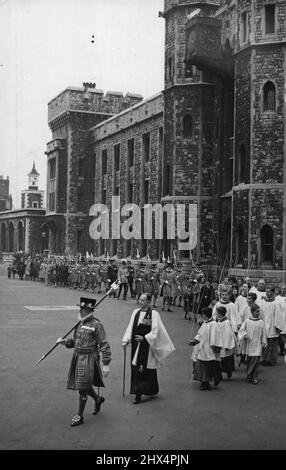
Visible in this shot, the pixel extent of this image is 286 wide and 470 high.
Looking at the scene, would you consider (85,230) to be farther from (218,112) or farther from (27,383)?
(27,383)

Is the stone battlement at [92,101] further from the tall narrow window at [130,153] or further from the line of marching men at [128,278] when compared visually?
the line of marching men at [128,278]

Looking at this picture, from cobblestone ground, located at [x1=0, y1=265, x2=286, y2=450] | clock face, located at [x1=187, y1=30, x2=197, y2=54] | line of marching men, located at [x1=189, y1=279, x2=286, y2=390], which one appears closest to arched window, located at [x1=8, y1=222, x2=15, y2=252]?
clock face, located at [x1=187, y1=30, x2=197, y2=54]

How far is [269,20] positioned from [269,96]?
3171 mm

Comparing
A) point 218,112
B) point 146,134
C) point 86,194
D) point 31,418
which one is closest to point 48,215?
point 86,194

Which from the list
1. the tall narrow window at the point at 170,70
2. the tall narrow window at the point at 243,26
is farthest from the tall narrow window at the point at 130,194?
the tall narrow window at the point at 243,26

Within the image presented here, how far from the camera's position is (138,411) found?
8336mm

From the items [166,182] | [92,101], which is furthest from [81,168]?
[166,182]

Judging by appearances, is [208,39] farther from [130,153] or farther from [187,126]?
[130,153]

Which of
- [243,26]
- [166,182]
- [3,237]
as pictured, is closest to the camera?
[243,26]

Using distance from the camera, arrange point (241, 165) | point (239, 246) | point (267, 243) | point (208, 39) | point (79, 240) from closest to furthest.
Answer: point (267, 243)
point (239, 246)
point (241, 165)
point (208, 39)
point (79, 240)

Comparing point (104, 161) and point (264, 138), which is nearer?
point (264, 138)

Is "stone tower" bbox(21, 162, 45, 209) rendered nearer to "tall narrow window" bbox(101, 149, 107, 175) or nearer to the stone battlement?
the stone battlement

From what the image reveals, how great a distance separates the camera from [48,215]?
2211 inches

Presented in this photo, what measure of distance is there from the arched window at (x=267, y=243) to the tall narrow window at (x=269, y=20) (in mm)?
8144
